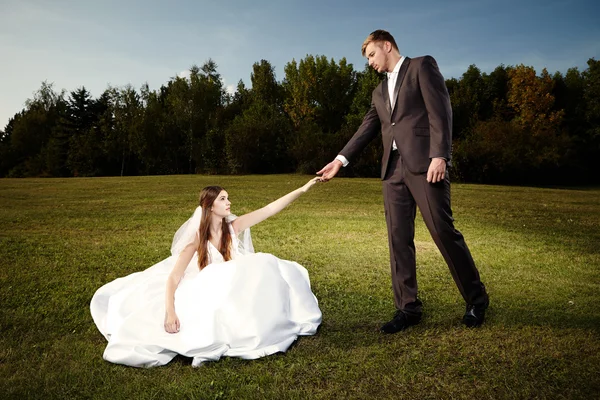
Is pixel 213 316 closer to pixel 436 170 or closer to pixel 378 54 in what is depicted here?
pixel 436 170

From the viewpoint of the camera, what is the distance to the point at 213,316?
344 cm

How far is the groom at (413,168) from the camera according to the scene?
3619mm

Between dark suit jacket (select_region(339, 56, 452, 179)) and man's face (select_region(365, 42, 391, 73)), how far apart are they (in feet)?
0.56

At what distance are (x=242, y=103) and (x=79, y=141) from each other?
1867cm

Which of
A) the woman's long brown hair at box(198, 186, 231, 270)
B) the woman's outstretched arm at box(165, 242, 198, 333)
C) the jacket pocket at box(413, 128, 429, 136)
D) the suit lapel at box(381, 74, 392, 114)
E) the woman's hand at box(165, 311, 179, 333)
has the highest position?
the suit lapel at box(381, 74, 392, 114)

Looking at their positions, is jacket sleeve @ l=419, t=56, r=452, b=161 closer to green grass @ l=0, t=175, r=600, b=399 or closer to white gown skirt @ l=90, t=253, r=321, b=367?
green grass @ l=0, t=175, r=600, b=399

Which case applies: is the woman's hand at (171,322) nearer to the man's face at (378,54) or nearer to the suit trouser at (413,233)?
the suit trouser at (413,233)

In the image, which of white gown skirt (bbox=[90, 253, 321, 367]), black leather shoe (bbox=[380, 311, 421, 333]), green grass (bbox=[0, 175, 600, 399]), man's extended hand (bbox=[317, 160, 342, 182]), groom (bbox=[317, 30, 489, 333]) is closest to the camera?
green grass (bbox=[0, 175, 600, 399])

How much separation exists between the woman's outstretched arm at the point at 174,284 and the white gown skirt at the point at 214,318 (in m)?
0.06

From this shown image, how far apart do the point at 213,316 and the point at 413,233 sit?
6.23 ft

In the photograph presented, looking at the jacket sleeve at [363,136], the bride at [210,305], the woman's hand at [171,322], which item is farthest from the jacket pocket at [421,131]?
the woman's hand at [171,322]

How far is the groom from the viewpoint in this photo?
3.62 meters

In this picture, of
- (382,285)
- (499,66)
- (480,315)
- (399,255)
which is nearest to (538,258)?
(382,285)

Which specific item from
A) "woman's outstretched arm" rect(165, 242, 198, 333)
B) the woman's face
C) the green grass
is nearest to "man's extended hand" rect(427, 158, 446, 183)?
the green grass
